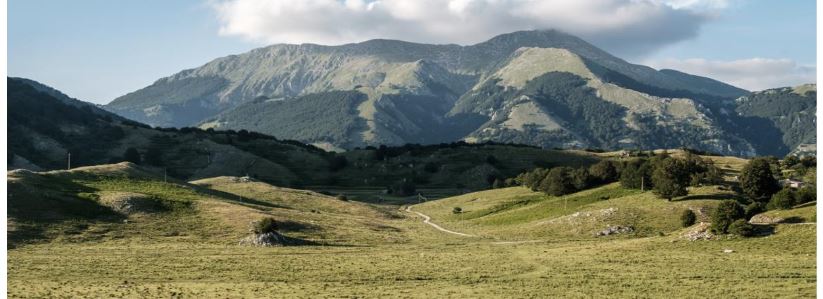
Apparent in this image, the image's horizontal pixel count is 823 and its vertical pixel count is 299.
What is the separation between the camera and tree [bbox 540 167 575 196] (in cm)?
13088

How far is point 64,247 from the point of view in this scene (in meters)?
78.2

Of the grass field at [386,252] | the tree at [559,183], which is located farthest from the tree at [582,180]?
the grass field at [386,252]

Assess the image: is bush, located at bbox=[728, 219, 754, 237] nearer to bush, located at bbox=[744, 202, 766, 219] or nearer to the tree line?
bush, located at bbox=[744, 202, 766, 219]

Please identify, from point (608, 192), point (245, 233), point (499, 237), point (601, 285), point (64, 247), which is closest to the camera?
point (601, 285)

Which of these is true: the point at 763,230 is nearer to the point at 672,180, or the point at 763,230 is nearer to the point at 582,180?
the point at 672,180

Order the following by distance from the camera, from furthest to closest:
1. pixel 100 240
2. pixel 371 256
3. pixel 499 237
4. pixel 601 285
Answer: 1. pixel 499 237
2. pixel 100 240
3. pixel 371 256
4. pixel 601 285

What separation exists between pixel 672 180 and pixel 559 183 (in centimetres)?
3335

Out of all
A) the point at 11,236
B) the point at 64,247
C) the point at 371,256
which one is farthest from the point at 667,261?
the point at 11,236

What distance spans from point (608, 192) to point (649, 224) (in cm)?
2710

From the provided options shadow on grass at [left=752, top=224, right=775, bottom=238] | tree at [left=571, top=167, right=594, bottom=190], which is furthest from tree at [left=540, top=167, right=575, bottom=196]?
shadow on grass at [left=752, top=224, right=775, bottom=238]

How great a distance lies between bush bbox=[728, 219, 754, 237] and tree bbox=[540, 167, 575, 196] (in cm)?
5732

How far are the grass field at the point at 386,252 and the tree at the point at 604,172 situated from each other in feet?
18.4

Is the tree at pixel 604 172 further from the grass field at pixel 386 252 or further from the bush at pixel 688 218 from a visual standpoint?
the bush at pixel 688 218

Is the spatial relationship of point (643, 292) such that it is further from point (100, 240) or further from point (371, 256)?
point (100, 240)
